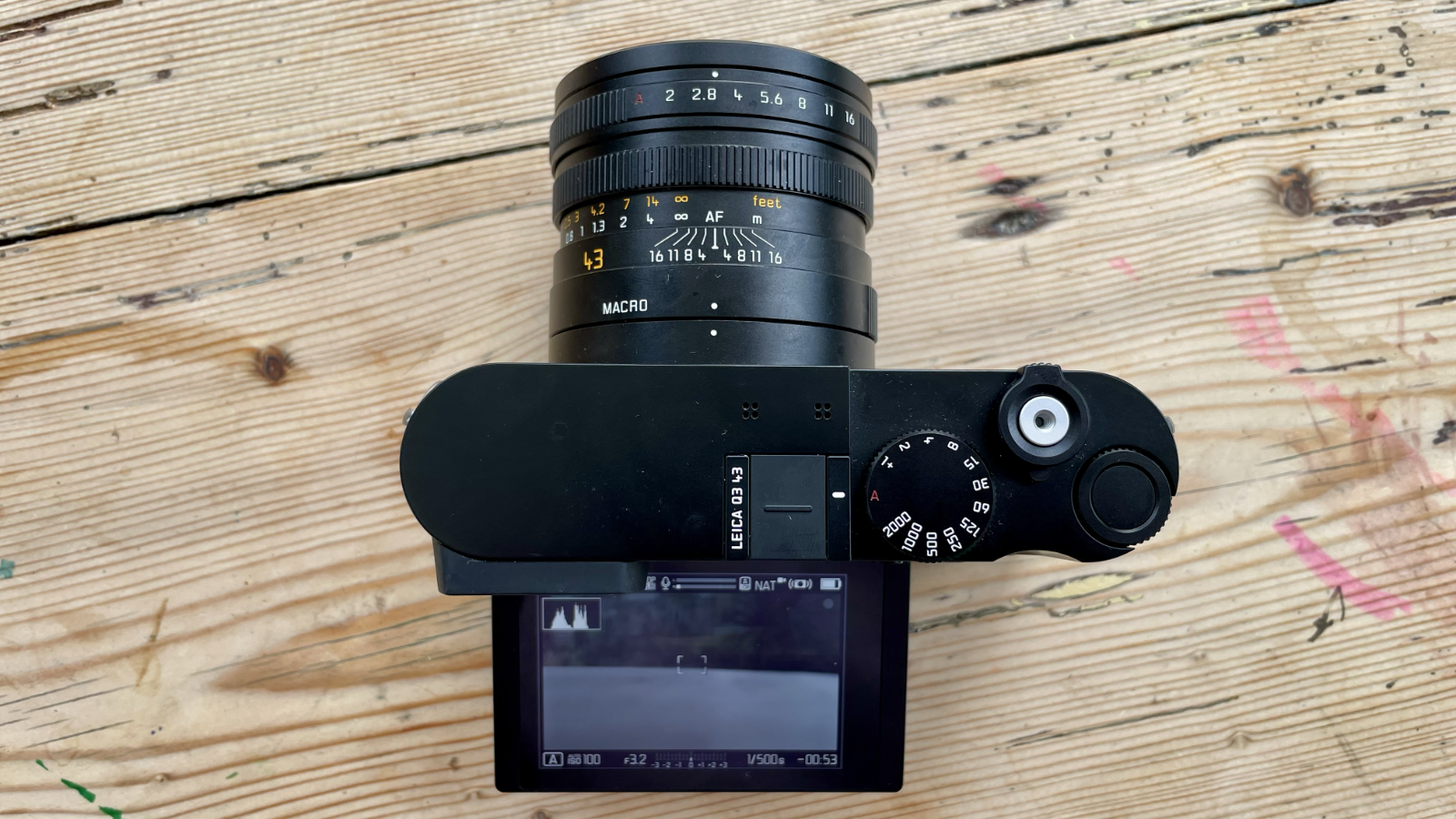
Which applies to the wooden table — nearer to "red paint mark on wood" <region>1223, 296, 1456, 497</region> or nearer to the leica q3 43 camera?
"red paint mark on wood" <region>1223, 296, 1456, 497</region>

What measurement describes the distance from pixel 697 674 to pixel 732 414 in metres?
0.31

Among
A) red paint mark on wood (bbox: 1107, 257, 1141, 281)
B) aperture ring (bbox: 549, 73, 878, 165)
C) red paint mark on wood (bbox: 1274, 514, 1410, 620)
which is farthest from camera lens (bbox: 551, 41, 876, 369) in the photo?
red paint mark on wood (bbox: 1274, 514, 1410, 620)

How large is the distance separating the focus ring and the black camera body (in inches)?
5.2

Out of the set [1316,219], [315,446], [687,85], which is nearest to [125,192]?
[315,446]

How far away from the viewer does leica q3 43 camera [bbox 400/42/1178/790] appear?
51cm

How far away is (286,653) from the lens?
79cm

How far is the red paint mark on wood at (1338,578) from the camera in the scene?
2.57 feet

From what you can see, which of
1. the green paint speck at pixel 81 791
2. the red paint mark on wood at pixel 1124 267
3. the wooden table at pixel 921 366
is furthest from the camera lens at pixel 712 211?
the green paint speck at pixel 81 791

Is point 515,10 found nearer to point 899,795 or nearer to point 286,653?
point 286,653

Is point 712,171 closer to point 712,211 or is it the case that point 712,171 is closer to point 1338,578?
point 712,211

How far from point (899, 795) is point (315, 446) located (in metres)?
0.59

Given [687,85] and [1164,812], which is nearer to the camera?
[687,85]

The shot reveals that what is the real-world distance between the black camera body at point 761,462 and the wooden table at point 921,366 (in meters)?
0.28

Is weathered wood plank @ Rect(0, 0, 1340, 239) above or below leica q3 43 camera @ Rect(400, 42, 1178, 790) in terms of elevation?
above
